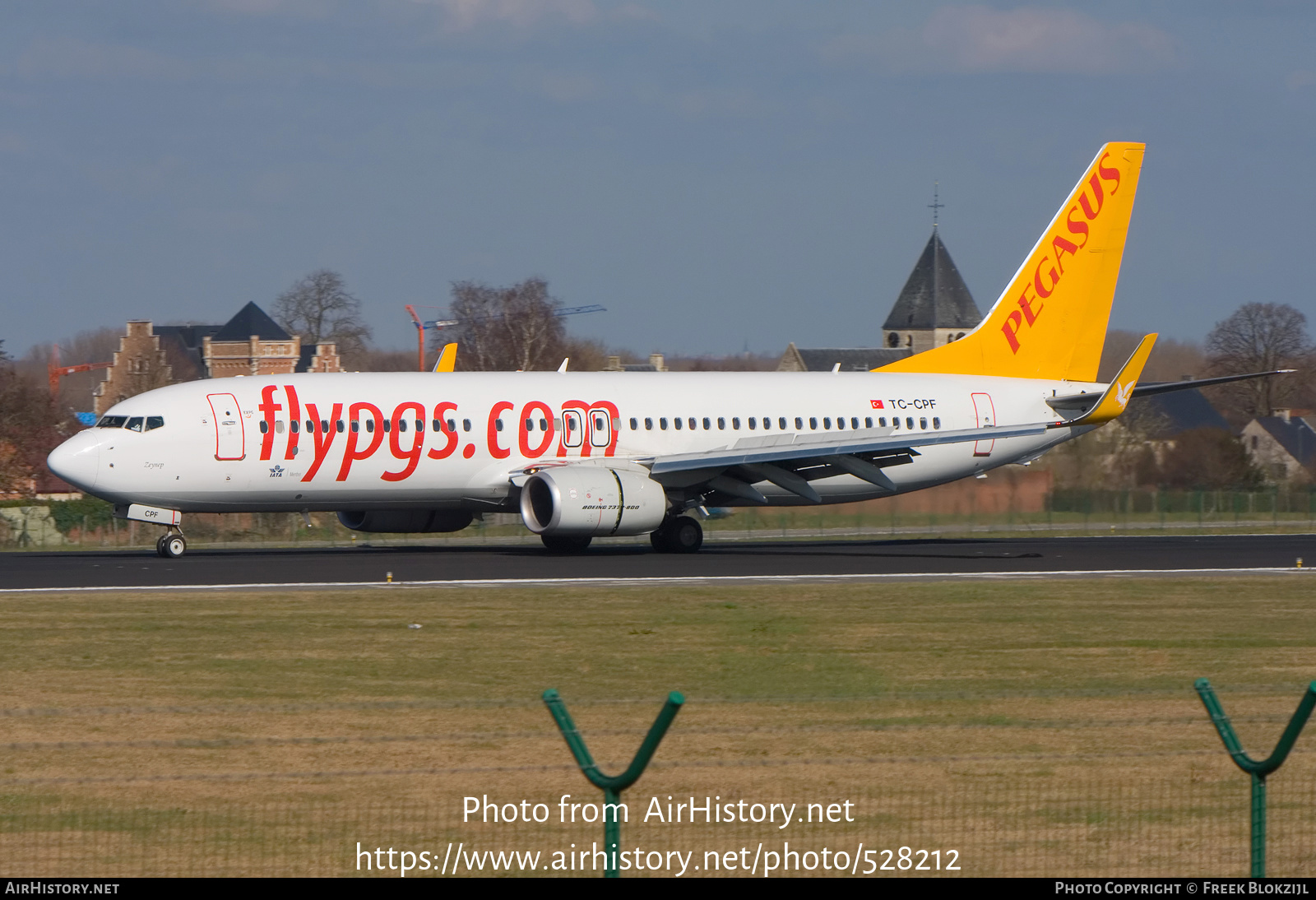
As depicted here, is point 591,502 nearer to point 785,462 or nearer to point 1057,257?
point 785,462

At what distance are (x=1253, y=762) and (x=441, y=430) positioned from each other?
2619 cm

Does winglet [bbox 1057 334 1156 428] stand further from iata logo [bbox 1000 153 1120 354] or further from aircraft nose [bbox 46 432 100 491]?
aircraft nose [bbox 46 432 100 491]

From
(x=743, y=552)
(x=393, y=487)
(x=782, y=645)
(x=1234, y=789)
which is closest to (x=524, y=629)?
(x=782, y=645)

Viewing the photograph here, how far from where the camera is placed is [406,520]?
3578 centimetres

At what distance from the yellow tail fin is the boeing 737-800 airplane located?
0.15 feet

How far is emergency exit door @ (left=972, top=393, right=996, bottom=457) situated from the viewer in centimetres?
3953

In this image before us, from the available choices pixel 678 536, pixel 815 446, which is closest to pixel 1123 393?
pixel 815 446

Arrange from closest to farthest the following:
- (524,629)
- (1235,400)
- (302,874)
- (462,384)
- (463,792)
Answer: (302,874), (463,792), (524,629), (462,384), (1235,400)

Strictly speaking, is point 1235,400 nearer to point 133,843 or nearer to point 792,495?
point 792,495

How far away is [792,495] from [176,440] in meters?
13.6

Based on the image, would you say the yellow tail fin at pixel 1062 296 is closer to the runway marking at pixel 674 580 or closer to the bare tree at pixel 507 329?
the runway marking at pixel 674 580

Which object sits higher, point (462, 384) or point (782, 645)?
point (462, 384)

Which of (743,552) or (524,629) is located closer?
(524,629)

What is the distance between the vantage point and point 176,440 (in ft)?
104
